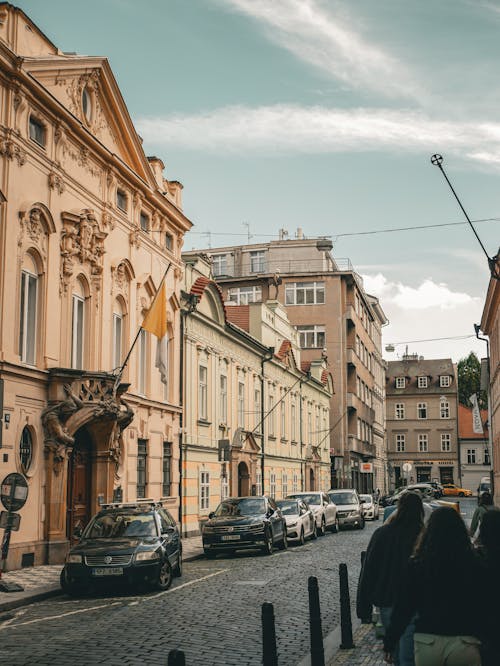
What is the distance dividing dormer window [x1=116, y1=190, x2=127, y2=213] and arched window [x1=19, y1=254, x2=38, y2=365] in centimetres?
586

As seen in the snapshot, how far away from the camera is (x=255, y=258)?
8031 cm

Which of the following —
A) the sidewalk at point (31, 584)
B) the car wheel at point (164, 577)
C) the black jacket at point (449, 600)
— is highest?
the black jacket at point (449, 600)

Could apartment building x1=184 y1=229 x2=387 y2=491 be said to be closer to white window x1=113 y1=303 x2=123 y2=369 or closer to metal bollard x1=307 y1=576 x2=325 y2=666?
white window x1=113 y1=303 x2=123 y2=369

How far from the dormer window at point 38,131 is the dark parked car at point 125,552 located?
30.7 ft

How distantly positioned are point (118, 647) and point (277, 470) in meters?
36.6

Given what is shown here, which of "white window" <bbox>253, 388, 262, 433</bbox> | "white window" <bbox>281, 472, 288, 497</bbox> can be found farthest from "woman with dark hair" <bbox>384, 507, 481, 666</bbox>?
"white window" <bbox>281, 472, 288, 497</bbox>

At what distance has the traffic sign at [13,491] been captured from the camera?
1555 centimetres

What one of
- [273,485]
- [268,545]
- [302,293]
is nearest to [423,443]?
[302,293]

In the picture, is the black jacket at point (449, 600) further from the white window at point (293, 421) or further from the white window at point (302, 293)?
the white window at point (302, 293)

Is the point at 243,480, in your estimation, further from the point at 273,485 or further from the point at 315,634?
the point at 315,634

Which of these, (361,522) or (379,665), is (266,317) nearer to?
(361,522)

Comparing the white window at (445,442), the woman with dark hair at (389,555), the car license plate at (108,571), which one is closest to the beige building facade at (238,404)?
the car license plate at (108,571)

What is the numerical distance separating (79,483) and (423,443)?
3307 inches

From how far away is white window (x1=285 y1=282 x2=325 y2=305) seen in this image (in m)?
70.3
